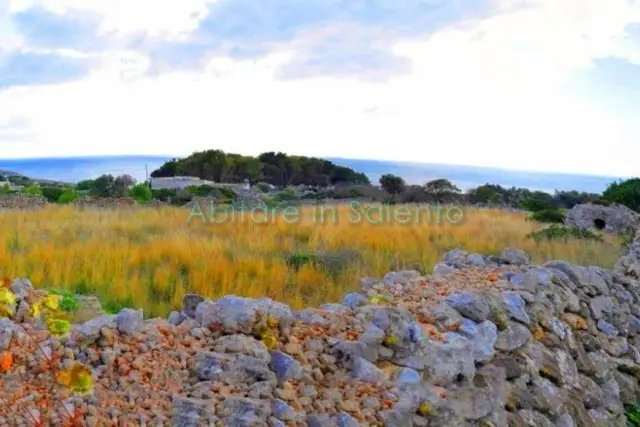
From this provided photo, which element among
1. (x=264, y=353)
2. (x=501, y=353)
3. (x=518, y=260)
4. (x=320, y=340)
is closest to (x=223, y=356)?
(x=264, y=353)

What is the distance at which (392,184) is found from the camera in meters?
39.9

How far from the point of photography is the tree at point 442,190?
34816mm

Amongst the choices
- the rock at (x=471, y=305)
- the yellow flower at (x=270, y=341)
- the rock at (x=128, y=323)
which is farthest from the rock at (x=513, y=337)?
the rock at (x=128, y=323)

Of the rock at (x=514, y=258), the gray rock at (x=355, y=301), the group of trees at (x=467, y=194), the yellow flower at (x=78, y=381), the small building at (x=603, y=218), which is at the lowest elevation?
the group of trees at (x=467, y=194)

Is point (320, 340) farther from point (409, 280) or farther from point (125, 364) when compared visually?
point (409, 280)

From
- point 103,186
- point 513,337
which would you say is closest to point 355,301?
point 513,337

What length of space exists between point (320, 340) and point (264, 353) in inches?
21.2

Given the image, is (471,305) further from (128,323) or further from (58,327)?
(58,327)

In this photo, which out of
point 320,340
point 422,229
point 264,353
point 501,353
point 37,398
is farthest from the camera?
point 422,229

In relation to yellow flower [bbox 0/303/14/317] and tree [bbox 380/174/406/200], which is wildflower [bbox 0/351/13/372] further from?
tree [bbox 380/174/406/200]

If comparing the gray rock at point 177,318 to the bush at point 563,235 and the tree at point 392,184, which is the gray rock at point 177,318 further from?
the tree at point 392,184

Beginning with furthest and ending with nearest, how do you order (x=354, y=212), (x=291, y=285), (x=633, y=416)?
(x=354, y=212), (x=291, y=285), (x=633, y=416)

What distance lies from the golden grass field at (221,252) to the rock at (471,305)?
1576 millimetres

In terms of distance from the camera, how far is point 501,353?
5.27 m
